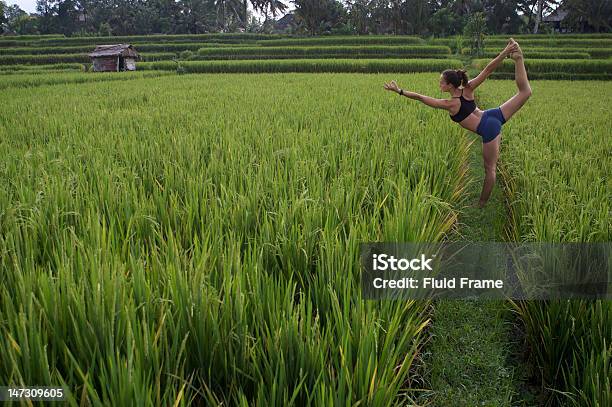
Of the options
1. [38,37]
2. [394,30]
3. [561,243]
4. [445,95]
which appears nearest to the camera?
[561,243]

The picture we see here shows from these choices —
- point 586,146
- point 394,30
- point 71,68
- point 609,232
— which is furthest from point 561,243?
point 394,30

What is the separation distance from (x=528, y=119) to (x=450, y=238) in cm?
351

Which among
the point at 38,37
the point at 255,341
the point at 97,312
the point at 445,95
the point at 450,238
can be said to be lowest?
the point at 450,238

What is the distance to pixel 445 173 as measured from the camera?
10.1ft

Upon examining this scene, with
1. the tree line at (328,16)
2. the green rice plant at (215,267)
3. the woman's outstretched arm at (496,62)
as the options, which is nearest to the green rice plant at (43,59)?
the tree line at (328,16)

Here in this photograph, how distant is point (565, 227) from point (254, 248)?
1518 mm

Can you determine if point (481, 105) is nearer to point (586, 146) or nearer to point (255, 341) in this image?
point (586, 146)

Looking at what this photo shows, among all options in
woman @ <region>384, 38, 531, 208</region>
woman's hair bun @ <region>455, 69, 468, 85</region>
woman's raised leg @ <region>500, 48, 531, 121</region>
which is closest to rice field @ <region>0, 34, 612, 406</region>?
woman @ <region>384, 38, 531, 208</region>

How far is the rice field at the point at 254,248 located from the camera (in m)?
1.11

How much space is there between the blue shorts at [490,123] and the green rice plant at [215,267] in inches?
14.8

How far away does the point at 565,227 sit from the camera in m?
2.14

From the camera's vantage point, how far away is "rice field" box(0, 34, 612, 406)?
3.65ft

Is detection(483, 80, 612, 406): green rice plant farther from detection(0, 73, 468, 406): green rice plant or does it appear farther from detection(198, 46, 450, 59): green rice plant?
detection(198, 46, 450, 59): green rice plant

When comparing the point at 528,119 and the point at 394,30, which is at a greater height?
the point at 394,30
